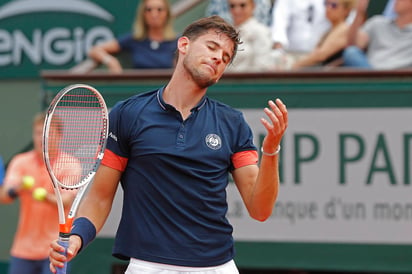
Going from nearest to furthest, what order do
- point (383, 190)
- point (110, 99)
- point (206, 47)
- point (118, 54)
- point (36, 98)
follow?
point (206, 47)
point (383, 190)
point (110, 99)
point (118, 54)
point (36, 98)

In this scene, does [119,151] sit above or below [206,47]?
below

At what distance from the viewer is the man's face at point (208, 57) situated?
3959 mm

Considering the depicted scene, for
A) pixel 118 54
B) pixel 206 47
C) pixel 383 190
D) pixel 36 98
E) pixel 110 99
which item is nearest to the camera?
pixel 206 47

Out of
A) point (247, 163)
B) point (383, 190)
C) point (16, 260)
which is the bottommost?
point (16, 260)

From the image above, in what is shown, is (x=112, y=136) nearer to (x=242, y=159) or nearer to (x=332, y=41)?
(x=242, y=159)

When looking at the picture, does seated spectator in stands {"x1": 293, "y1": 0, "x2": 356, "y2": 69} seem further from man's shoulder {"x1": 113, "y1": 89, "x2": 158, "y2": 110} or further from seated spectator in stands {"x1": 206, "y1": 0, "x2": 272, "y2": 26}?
man's shoulder {"x1": 113, "y1": 89, "x2": 158, "y2": 110}

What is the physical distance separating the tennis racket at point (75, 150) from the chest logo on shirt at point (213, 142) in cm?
43

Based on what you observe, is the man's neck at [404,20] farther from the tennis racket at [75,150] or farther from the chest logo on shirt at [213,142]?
the chest logo on shirt at [213,142]

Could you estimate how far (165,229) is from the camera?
402 cm

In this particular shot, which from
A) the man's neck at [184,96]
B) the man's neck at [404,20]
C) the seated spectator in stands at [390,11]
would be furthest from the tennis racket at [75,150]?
the seated spectator in stands at [390,11]

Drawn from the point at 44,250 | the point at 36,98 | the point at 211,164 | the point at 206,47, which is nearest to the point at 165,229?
the point at 211,164

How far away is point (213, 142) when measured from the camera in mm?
4020

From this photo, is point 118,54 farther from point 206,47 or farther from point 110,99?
point 206,47

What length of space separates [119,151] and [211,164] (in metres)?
0.40
